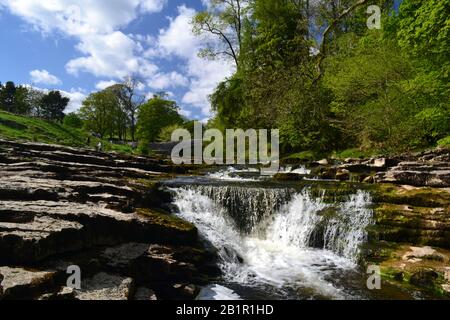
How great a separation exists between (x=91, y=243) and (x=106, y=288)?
1.99 m

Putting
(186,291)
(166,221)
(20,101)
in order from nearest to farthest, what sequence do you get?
(186,291), (166,221), (20,101)

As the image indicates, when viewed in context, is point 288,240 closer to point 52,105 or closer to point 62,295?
point 62,295

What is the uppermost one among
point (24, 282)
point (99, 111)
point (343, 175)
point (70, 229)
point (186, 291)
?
point (99, 111)

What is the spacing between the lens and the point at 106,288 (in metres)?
7.44

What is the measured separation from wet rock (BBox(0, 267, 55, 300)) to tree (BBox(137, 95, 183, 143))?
2358 inches

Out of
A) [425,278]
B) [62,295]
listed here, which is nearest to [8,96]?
[62,295]

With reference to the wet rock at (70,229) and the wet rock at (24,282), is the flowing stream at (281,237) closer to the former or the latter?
the wet rock at (70,229)

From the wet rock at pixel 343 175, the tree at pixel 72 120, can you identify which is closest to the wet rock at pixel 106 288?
the wet rock at pixel 343 175

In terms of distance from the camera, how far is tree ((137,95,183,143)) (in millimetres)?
67312

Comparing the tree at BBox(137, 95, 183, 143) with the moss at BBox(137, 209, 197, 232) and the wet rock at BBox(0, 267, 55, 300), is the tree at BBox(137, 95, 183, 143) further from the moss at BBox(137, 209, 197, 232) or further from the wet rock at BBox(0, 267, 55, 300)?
the wet rock at BBox(0, 267, 55, 300)

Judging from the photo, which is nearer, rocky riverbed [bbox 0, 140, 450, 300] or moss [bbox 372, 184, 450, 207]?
rocky riverbed [bbox 0, 140, 450, 300]

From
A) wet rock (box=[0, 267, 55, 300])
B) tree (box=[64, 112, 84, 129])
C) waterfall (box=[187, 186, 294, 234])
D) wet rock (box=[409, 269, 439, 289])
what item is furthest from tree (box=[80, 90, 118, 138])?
wet rock (box=[409, 269, 439, 289])
